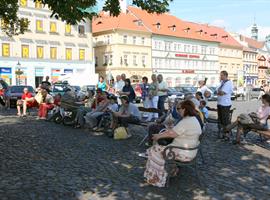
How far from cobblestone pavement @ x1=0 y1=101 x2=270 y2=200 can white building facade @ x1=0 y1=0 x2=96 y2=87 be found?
37.8 m

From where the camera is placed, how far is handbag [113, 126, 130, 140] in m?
10.7

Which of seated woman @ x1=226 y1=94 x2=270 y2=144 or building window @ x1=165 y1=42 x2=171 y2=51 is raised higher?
building window @ x1=165 y1=42 x2=171 y2=51

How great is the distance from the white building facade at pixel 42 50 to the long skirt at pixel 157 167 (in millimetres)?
41152

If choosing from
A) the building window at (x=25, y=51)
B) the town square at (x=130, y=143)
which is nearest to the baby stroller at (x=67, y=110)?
the town square at (x=130, y=143)

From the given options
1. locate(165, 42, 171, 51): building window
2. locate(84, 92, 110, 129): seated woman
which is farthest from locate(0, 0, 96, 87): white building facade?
locate(84, 92, 110, 129): seated woman

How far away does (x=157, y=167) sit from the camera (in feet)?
20.4

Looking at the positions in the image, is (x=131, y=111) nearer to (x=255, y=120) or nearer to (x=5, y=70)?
(x=255, y=120)

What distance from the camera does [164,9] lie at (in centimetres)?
1060

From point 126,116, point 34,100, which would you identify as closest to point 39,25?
point 34,100

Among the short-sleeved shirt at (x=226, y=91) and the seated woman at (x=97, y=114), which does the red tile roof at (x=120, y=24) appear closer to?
the seated woman at (x=97, y=114)

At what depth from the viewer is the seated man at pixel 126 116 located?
35.9 ft

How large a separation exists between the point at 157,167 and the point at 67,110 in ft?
27.6

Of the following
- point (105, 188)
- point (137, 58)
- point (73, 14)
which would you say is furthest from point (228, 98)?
point (137, 58)

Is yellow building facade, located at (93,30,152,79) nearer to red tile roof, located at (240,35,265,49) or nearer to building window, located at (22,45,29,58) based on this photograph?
building window, located at (22,45,29,58)
